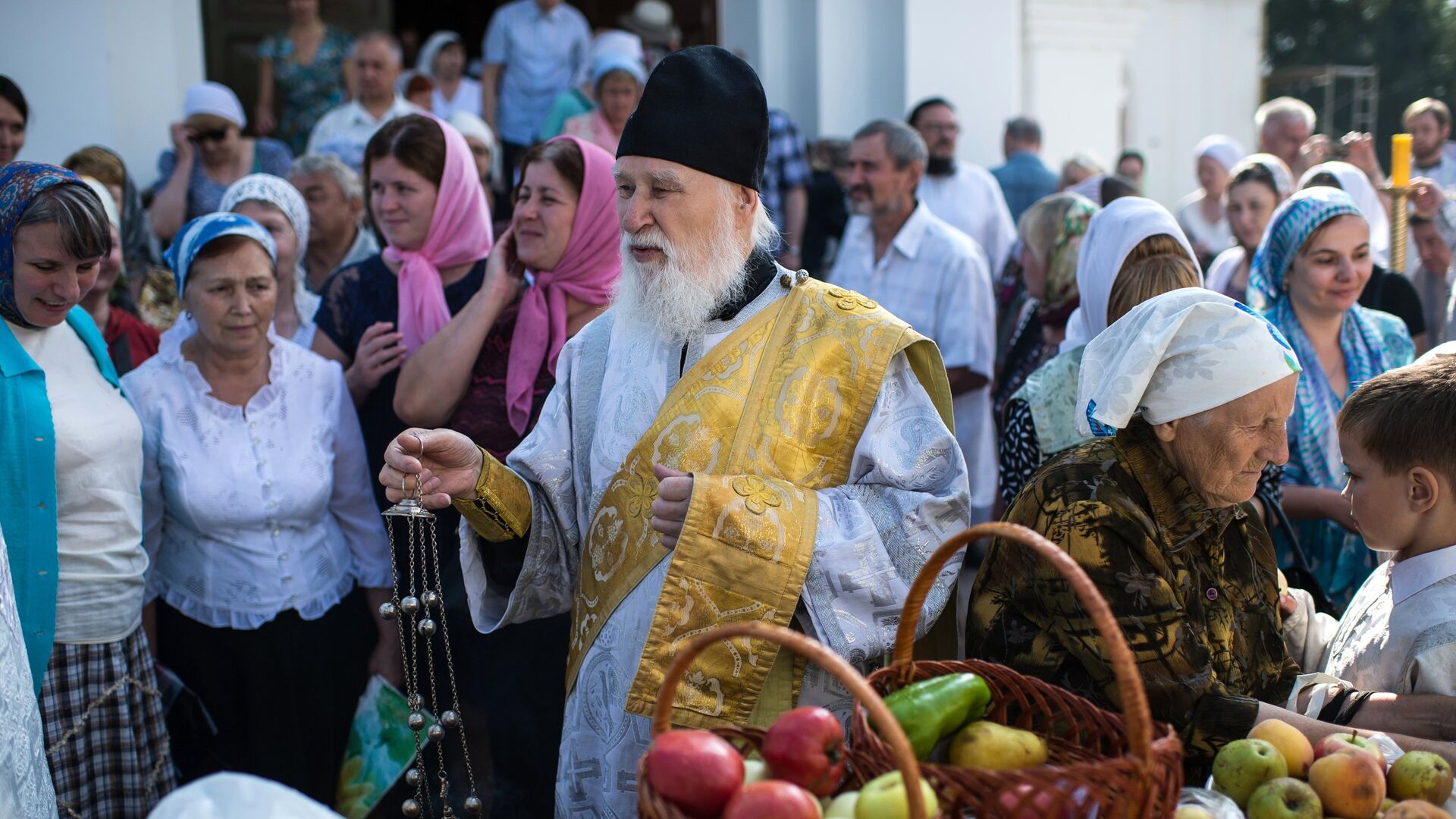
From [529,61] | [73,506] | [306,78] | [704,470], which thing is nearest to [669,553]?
[704,470]

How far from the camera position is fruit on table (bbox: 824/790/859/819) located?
1.65 m

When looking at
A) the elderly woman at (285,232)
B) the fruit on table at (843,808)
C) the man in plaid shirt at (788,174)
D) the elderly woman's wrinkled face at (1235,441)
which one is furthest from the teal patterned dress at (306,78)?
the fruit on table at (843,808)

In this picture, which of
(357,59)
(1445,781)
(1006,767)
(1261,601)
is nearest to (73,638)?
(1006,767)

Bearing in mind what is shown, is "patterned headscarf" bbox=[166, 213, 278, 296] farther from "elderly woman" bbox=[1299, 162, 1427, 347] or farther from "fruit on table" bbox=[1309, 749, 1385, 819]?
"elderly woman" bbox=[1299, 162, 1427, 347]

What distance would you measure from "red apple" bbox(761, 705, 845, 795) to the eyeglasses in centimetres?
569

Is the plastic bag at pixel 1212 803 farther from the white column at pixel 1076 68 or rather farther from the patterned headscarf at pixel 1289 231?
the white column at pixel 1076 68

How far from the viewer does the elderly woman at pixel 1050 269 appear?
14.7 feet

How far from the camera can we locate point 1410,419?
2318mm

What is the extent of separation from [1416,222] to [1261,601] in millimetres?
4387

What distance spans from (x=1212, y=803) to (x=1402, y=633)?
0.70m

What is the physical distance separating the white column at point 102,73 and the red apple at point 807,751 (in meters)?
6.18

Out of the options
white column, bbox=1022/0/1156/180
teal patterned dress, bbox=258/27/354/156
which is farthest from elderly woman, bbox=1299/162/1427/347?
teal patterned dress, bbox=258/27/354/156

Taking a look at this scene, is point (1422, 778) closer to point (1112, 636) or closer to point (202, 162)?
point (1112, 636)

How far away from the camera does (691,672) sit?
235 cm
